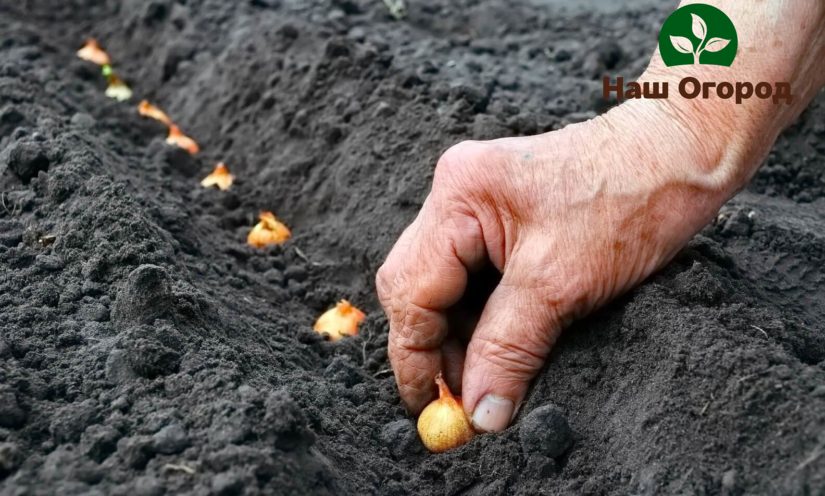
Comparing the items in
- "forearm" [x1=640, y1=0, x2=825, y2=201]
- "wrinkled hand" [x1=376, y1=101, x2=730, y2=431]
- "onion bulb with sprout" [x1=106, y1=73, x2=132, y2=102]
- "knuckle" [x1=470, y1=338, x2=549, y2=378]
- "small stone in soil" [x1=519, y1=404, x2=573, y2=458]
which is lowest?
"onion bulb with sprout" [x1=106, y1=73, x2=132, y2=102]

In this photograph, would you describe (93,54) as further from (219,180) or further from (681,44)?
(681,44)

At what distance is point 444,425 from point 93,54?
4.13m

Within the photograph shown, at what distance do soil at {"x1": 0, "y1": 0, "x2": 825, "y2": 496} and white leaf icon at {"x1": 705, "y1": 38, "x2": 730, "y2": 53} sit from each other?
22.2 inches

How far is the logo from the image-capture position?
2.42 metres

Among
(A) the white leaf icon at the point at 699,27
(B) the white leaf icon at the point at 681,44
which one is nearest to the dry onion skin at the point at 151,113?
(B) the white leaf icon at the point at 681,44

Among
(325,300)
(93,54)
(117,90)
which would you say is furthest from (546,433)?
(93,54)

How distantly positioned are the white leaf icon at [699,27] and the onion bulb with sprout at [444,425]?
4.03 feet

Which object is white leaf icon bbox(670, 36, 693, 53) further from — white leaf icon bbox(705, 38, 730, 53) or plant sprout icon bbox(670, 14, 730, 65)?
white leaf icon bbox(705, 38, 730, 53)


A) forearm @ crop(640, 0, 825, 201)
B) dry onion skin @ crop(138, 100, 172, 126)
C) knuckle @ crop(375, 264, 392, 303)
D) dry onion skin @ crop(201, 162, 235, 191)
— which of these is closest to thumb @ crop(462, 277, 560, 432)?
knuckle @ crop(375, 264, 392, 303)

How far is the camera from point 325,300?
3.48 m

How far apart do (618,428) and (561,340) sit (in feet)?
1.20

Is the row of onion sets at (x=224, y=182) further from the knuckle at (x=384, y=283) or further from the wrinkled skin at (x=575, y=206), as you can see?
the wrinkled skin at (x=575, y=206)

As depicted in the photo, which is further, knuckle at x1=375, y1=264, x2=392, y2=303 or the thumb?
knuckle at x1=375, y1=264, x2=392, y2=303

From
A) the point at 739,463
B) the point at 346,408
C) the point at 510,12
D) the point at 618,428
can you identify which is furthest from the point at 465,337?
the point at 510,12
